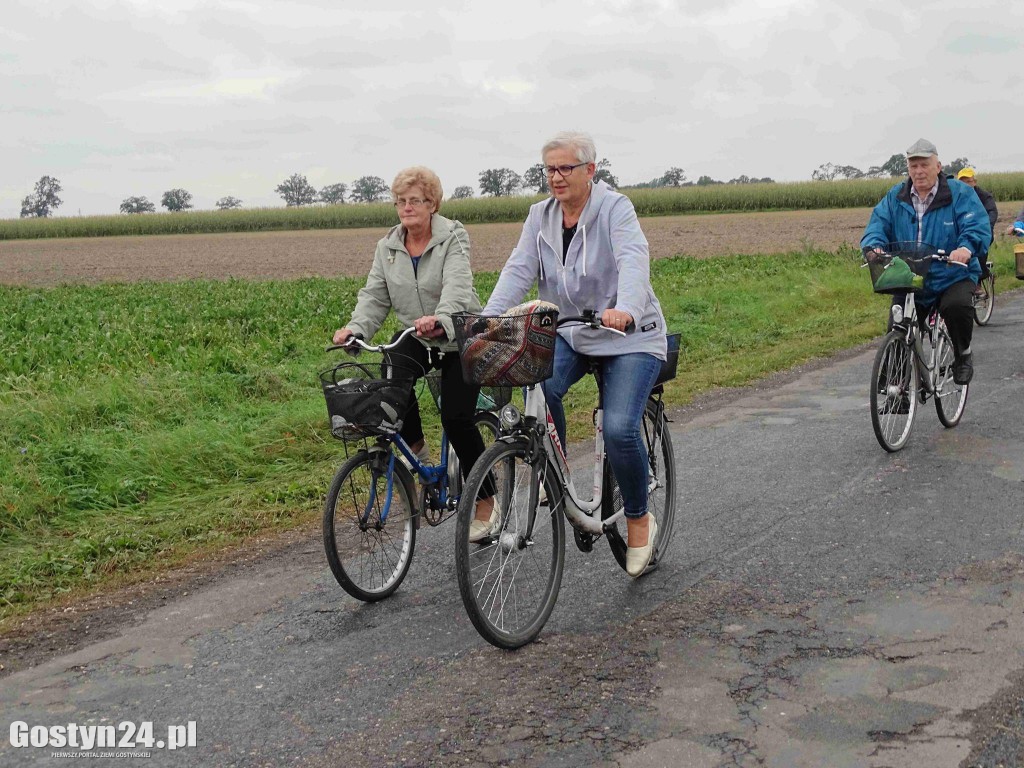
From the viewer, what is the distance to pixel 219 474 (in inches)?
306

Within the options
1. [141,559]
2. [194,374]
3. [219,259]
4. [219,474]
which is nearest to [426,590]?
[141,559]

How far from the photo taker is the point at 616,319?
14.2ft

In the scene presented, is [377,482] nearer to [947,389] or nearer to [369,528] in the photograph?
[369,528]

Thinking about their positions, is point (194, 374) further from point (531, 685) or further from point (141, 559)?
point (531, 685)

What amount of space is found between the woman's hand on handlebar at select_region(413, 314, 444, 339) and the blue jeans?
0.56m

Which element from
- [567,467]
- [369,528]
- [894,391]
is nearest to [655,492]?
[567,467]

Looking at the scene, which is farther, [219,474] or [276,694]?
[219,474]

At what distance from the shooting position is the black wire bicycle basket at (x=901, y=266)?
7.50 metres

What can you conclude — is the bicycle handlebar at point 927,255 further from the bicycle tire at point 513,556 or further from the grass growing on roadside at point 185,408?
the bicycle tire at point 513,556

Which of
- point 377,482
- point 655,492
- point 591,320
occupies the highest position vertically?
point 591,320

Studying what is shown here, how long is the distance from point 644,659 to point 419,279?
2.17 m

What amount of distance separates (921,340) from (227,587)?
5.21m

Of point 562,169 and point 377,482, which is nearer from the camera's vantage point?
point 562,169

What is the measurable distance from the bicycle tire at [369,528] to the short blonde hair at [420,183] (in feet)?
4.15
